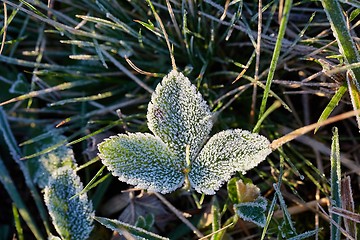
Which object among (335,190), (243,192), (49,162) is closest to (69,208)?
(49,162)

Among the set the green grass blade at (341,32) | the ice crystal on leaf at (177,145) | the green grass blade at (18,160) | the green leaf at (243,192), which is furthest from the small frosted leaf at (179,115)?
the green grass blade at (18,160)

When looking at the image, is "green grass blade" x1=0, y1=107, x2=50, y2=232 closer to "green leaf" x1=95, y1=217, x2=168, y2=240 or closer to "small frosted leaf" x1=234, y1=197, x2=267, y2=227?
"green leaf" x1=95, y1=217, x2=168, y2=240

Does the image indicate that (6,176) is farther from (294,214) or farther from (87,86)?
(294,214)

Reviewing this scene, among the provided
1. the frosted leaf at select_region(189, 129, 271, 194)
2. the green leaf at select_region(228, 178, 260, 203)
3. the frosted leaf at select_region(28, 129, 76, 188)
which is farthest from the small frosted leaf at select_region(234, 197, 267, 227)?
the frosted leaf at select_region(28, 129, 76, 188)

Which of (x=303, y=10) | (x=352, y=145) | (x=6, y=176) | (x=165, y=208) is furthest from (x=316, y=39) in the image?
(x=6, y=176)

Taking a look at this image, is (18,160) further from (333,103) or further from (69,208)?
(333,103)

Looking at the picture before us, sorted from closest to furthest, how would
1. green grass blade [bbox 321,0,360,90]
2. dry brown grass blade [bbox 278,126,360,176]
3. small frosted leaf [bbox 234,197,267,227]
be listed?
green grass blade [bbox 321,0,360,90] → small frosted leaf [bbox 234,197,267,227] → dry brown grass blade [bbox 278,126,360,176]

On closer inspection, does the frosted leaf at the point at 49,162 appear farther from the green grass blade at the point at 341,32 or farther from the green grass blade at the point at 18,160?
the green grass blade at the point at 341,32
